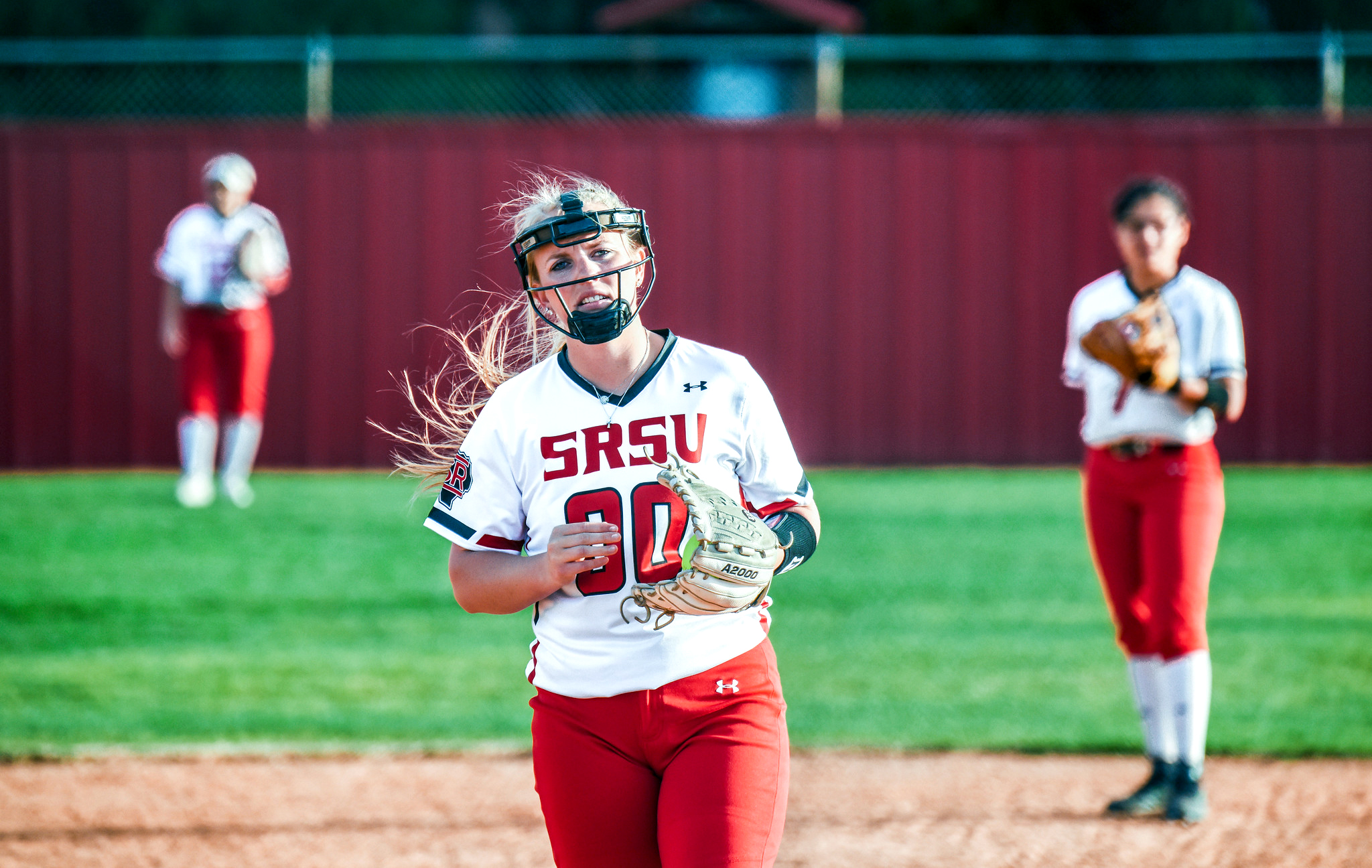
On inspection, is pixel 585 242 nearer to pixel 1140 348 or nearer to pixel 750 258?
pixel 1140 348

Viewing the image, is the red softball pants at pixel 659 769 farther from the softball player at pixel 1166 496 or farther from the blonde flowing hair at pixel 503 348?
the softball player at pixel 1166 496

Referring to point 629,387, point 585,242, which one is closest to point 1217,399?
point 629,387

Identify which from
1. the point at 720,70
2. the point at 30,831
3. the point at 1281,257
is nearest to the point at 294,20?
the point at 720,70

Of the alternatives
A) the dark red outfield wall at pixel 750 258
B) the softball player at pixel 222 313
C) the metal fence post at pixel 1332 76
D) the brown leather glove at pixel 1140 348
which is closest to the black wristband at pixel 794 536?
the brown leather glove at pixel 1140 348

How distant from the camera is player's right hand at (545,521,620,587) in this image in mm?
2664

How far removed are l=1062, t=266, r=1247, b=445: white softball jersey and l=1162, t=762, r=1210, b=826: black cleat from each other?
117 centimetres

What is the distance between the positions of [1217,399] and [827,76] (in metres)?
9.50

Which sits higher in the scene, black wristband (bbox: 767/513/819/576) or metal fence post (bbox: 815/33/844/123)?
metal fence post (bbox: 815/33/844/123)

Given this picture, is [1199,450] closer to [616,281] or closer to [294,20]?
[616,281]

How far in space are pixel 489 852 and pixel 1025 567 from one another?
530 cm

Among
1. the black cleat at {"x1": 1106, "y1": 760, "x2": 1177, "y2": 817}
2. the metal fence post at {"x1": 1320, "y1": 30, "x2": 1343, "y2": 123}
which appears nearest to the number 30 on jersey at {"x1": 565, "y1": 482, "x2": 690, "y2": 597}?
the black cleat at {"x1": 1106, "y1": 760, "x2": 1177, "y2": 817}

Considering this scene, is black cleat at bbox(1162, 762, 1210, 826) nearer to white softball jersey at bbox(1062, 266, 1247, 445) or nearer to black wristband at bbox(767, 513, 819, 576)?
white softball jersey at bbox(1062, 266, 1247, 445)

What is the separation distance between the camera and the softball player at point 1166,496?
15.3 feet

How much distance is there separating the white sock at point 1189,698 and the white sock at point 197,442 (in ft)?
26.6
